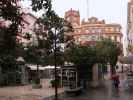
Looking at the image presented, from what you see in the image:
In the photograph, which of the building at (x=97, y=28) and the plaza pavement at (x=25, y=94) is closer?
the plaza pavement at (x=25, y=94)

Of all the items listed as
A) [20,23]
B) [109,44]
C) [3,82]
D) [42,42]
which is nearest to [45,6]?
[20,23]

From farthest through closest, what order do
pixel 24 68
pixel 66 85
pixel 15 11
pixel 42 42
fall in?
1. pixel 24 68
2. pixel 66 85
3. pixel 42 42
4. pixel 15 11

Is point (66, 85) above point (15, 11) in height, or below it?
below

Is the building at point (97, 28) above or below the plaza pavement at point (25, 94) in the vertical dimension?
above

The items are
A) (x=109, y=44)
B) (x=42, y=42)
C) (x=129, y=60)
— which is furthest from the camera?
(x=109, y=44)

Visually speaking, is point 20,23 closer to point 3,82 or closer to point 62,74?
point 62,74

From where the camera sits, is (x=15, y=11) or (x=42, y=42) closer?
(x=15, y=11)

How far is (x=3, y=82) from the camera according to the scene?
50.6m

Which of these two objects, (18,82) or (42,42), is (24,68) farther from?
(42,42)

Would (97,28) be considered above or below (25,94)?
above

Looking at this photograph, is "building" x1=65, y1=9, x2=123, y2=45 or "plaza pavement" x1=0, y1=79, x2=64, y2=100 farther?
"building" x1=65, y1=9, x2=123, y2=45

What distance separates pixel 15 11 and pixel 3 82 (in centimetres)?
4220

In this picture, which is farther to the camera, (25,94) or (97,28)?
(97,28)

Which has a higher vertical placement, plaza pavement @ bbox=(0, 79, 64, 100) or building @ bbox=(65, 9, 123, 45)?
building @ bbox=(65, 9, 123, 45)
